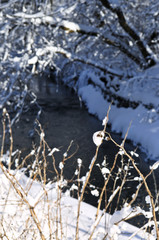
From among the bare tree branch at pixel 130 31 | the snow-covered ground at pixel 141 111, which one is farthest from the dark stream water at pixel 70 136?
the bare tree branch at pixel 130 31

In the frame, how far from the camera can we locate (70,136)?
8.08m

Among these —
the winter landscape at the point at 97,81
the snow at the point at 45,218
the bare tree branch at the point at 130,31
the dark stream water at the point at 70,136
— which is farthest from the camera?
the bare tree branch at the point at 130,31

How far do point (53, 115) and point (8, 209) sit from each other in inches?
345

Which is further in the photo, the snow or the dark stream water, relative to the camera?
the dark stream water

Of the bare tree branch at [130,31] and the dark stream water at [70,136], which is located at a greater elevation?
the bare tree branch at [130,31]

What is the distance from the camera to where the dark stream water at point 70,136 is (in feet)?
19.1

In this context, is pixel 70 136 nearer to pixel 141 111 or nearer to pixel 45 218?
pixel 141 111

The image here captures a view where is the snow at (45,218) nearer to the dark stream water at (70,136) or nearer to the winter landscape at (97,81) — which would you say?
the winter landscape at (97,81)

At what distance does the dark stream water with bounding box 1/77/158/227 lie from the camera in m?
5.81

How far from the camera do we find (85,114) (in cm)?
1080

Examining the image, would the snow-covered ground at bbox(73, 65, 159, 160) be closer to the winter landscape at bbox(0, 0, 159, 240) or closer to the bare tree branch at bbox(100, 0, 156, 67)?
the winter landscape at bbox(0, 0, 159, 240)

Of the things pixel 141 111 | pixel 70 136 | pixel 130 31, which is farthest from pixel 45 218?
pixel 130 31

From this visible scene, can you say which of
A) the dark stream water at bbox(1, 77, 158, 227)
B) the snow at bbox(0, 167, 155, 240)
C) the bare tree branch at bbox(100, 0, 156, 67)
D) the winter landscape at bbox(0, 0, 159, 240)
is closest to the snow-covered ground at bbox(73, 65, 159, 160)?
the winter landscape at bbox(0, 0, 159, 240)

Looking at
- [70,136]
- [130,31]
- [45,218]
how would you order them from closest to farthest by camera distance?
1. [45,218]
2. [70,136]
3. [130,31]
